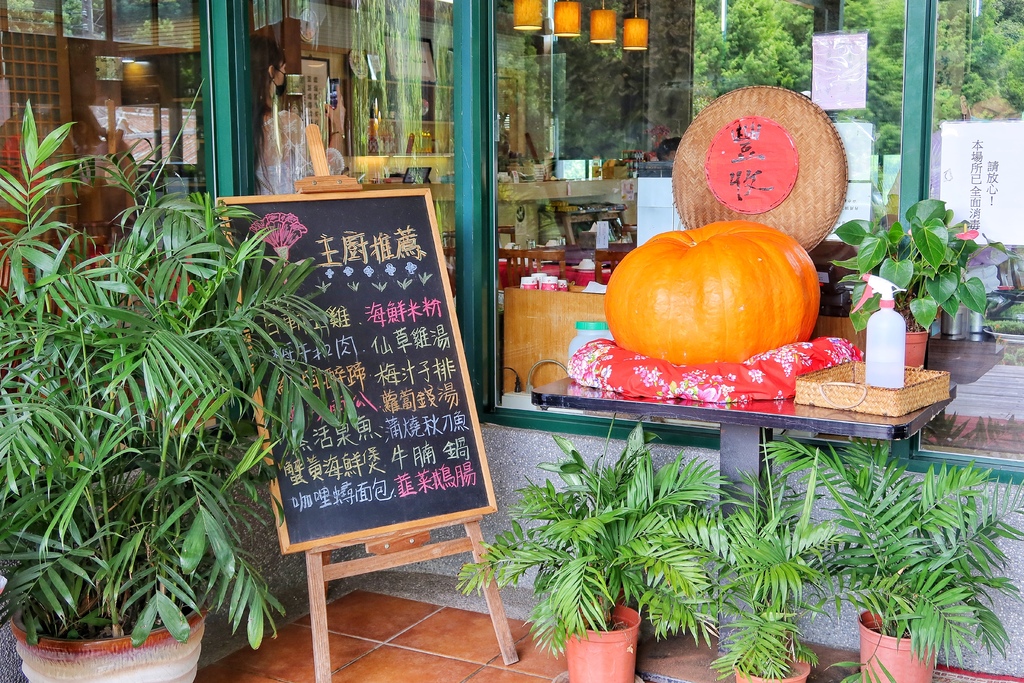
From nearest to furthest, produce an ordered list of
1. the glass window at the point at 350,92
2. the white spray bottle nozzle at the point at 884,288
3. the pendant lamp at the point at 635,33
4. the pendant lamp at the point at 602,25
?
the white spray bottle nozzle at the point at 884,288 < the glass window at the point at 350,92 < the pendant lamp at the point at 602,25 < the pendant lamp at the point at 635,33

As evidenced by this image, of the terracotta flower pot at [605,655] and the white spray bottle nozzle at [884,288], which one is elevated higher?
the white spray bottle nozzle at [884,288]

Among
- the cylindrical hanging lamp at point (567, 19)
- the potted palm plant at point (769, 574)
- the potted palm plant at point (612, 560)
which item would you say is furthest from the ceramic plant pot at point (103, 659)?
the cylindrical hanging lamp at point (567, 19)

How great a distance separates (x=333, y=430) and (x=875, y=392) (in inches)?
55.5

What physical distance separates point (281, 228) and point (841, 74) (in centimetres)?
176

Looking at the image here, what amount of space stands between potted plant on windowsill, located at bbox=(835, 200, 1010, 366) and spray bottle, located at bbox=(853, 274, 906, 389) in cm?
10

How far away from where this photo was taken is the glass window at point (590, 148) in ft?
10.2

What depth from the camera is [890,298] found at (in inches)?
97.0

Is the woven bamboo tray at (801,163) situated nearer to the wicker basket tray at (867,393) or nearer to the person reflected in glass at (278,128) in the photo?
the wicker basket tray at (867,393)

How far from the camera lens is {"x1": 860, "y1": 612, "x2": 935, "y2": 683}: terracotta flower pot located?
2494mm

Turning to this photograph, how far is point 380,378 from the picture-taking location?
117 inches

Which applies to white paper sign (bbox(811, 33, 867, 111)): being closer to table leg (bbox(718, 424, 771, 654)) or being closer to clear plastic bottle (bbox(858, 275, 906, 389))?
clear plastic bottle (bbox(858, 275, 906, 389))

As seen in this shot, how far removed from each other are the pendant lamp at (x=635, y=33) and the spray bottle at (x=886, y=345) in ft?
8.45

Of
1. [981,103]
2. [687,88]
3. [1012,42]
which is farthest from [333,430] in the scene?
[687,88]

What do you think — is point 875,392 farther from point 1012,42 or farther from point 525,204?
point 525,204
